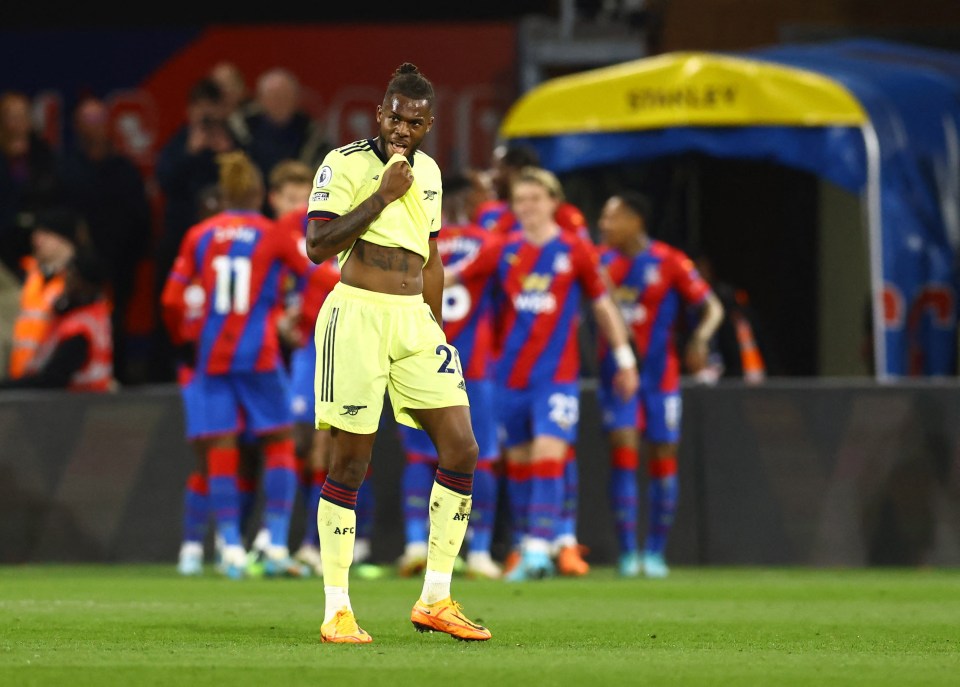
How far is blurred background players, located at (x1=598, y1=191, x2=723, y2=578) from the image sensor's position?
43.3ft

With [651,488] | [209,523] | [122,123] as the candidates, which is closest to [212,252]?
[209,523]

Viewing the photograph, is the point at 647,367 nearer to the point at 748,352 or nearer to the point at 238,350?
the point at 238,350

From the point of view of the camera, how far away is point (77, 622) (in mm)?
8844

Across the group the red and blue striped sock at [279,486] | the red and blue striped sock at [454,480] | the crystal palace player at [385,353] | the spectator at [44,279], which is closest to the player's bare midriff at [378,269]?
the crystal palace player at [385,353]

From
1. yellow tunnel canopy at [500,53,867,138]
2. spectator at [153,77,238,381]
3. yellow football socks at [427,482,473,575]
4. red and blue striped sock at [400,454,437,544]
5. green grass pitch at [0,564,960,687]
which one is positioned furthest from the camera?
spectator at [153,77,238,381]

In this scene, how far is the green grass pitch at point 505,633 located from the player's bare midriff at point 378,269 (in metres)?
1.41

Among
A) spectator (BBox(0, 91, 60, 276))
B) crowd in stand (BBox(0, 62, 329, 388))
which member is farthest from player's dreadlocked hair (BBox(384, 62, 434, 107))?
spectator (BBox(0, 91, 60, 276))

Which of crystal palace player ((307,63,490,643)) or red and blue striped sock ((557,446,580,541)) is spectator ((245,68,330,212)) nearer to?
red and blue striped sock ((557,446,580,541))

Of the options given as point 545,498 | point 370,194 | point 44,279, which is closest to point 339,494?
point 370,194

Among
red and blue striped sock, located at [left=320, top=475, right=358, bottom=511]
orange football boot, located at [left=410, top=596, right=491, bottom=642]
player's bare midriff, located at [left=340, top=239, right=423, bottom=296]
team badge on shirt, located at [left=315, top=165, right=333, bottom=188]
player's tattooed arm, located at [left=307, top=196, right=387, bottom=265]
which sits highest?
team badge on shirt, located at [left=315, top=165, right=333, bottom=188]

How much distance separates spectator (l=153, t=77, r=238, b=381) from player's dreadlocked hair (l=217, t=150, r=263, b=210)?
3192 millimetres

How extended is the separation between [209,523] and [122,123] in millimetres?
5302

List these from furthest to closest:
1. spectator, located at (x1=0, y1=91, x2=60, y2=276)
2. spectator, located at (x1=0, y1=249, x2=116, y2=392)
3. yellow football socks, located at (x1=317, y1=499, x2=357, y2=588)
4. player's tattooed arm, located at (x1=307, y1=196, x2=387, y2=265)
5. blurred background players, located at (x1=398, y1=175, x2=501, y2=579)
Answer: spectator, located at (x1=0, y1=91, x2=60, y2=276)
spectator, located at (x1=0, y1=249, x2=116, y2=392)
blurred background players, located at (x1=398, y1=175, x2=501, y2=579)
yellow football socks, located at (x1=317, y1=499, x2=357, y2=588)
player's tattooed arm, located at (x1=307, y1=196, x2=387, y2=265)

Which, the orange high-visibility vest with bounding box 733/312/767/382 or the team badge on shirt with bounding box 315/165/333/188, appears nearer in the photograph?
the team badge on shirt with bounding box 315/165/333/188
